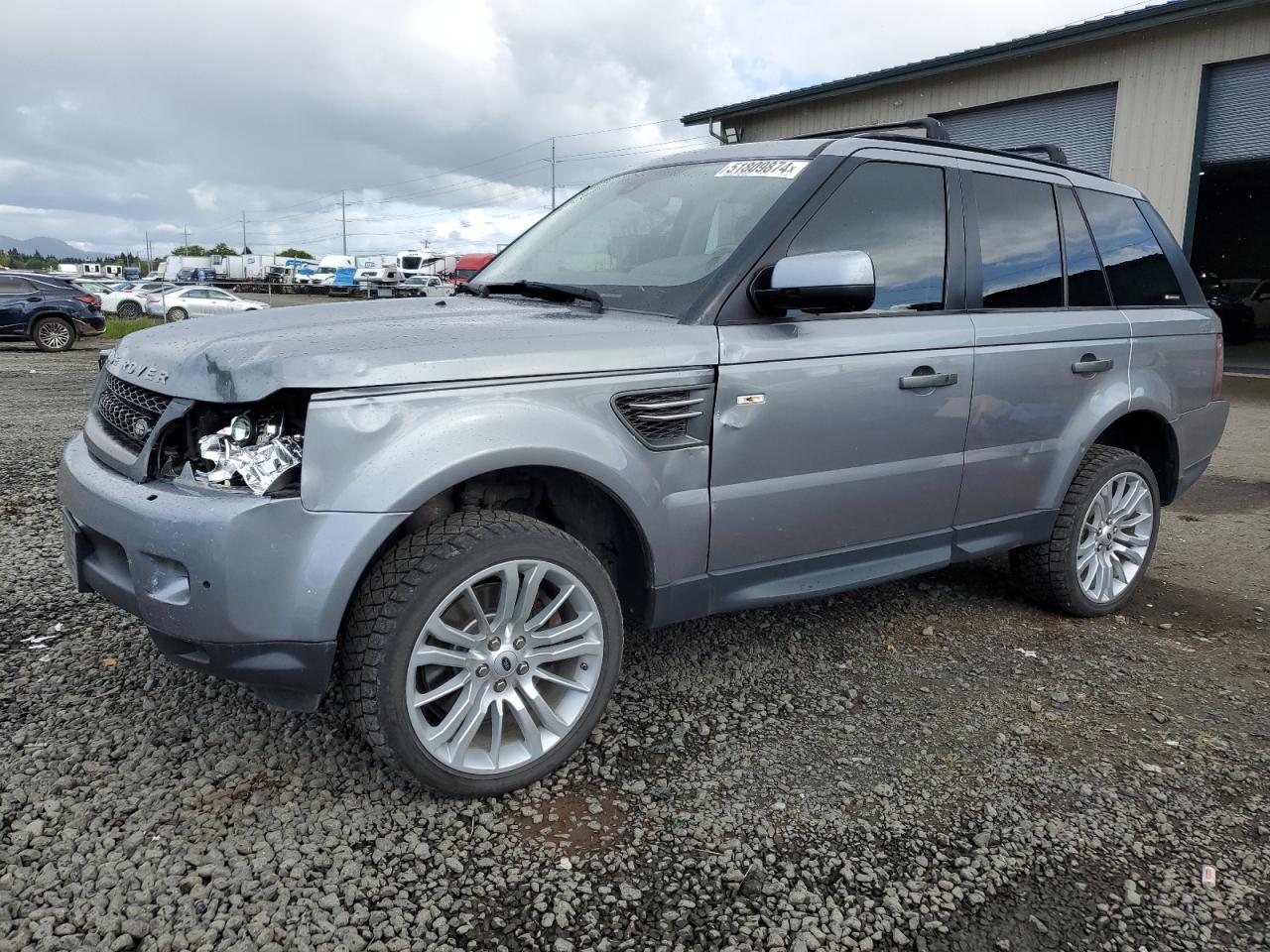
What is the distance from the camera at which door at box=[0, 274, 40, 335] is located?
17.7 m

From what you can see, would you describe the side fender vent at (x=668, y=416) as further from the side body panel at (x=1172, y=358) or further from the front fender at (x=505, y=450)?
the side body panel at (x=1172, y=358)

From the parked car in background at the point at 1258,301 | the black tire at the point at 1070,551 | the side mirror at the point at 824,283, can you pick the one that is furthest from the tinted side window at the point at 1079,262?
the parked car in background at the point at 1258,301

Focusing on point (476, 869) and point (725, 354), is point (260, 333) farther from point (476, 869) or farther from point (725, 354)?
point (476, 869)

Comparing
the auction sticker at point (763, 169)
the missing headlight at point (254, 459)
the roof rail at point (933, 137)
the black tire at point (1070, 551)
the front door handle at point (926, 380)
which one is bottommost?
the black tire at point (1070, 551)

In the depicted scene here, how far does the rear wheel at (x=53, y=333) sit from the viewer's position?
59.6ft

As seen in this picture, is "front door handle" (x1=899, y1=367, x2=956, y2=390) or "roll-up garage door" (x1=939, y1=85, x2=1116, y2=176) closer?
"front door handle" (x1=899, y1=367, x2=956, y2=390)

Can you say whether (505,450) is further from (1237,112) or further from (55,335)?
(55,335)

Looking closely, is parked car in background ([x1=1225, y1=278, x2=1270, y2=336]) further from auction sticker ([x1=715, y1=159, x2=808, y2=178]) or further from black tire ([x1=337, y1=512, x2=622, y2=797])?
black tire ([x1=337, y1=512, x2=622, y2=797])

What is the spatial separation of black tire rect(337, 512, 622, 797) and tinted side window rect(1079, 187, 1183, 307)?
9.87 ft

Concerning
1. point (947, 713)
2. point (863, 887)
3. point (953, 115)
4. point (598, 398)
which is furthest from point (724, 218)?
point (953, 115)

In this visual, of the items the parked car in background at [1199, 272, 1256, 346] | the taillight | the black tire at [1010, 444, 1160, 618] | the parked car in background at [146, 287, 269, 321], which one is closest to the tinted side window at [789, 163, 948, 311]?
the black tire at [1010, 444, 1160, 618]

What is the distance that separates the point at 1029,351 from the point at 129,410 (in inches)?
125

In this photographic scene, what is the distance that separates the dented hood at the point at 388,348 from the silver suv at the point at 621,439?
11 millimetres

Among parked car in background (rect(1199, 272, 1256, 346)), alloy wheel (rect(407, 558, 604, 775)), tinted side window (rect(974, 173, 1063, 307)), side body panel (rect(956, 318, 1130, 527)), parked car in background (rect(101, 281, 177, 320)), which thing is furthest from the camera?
parked car in background (rect(101, 281, 177, 320))
